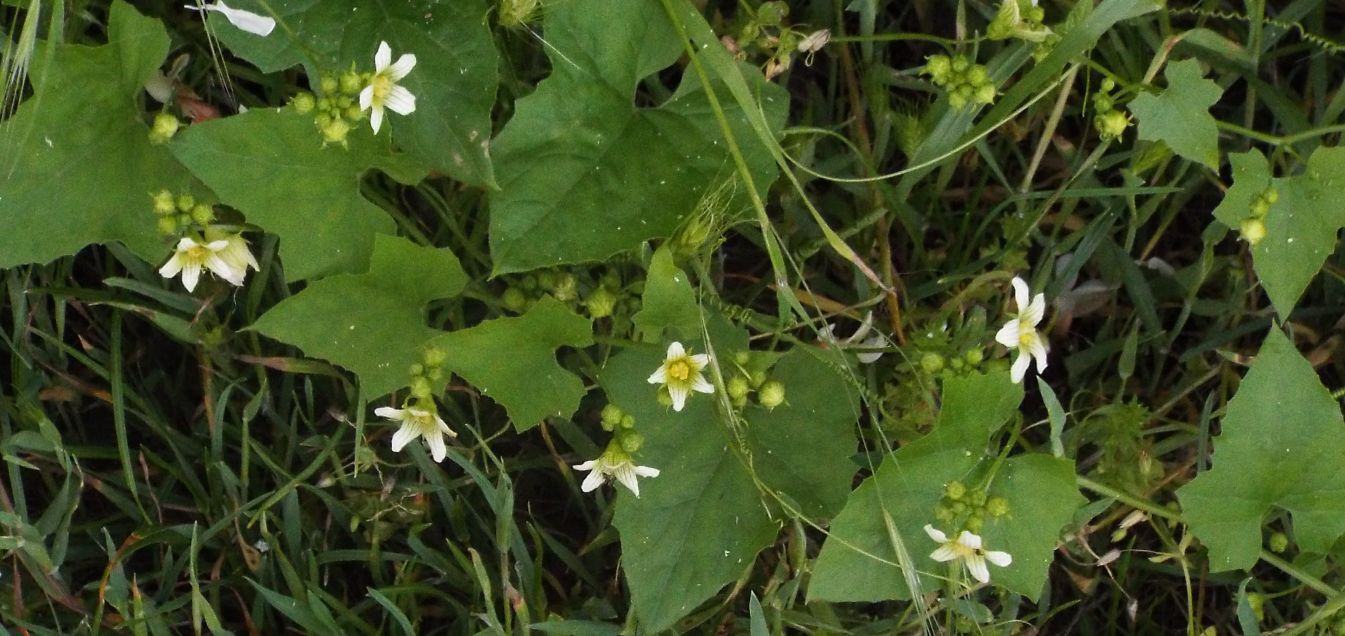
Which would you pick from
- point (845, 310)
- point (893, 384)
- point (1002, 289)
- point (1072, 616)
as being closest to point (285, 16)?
point (845, 310)

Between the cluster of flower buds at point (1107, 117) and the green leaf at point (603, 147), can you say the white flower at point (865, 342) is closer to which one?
the green leaf at point (603, 147)

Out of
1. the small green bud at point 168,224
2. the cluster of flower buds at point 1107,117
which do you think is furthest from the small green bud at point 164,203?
the cluster of flower buds at point 1107,117

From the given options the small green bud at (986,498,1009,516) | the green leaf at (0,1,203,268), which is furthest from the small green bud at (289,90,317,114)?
the small green bud at (986,498,1009,516)

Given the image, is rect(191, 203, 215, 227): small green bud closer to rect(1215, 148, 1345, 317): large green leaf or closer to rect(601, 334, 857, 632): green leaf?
rect(601, 334, 857, 632): green leaf

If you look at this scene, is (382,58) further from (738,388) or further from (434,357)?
(738,388)

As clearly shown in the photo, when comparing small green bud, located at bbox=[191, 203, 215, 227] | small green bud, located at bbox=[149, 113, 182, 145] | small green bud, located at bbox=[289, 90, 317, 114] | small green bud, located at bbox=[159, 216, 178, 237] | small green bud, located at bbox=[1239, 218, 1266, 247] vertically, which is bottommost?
small green bud, located at bbox=[1239, 218, 1266, 247]

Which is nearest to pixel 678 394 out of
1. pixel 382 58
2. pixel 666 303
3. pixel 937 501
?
pixel 666 303
